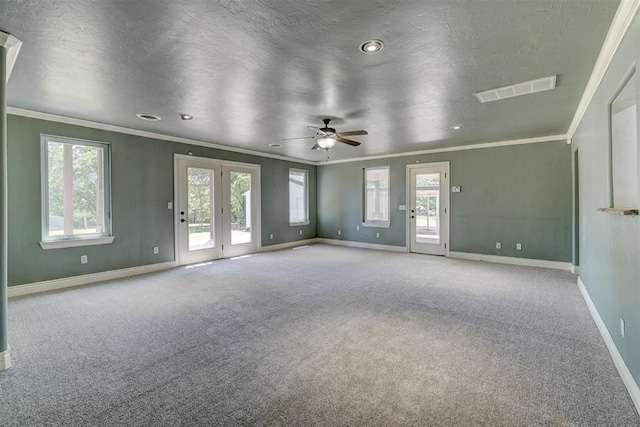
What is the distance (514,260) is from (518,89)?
13.2 feet

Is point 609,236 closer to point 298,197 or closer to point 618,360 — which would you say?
point 618,360

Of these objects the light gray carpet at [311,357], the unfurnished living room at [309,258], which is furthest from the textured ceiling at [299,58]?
the light gray carpet at [311,357]

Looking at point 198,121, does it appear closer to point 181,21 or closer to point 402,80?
point 181,21

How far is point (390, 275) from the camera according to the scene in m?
5.21

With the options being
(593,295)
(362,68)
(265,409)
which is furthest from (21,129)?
(593,295)

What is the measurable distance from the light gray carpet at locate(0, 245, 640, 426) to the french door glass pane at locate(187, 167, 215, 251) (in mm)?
1908

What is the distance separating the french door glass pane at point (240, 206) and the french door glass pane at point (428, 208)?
414 cm

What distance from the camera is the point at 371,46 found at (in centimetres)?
244

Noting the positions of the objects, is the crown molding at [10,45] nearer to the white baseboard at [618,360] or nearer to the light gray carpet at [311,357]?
the light gray carpet at [311,357]

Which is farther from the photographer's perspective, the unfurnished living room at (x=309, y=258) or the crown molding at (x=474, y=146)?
the crown molding at (x=474, y=146)

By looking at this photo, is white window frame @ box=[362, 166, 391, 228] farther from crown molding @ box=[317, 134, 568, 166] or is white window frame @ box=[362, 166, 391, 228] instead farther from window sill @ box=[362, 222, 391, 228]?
crown molding @ box=[317, 134, 568, 166]

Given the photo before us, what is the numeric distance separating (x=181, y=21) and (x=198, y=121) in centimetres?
274

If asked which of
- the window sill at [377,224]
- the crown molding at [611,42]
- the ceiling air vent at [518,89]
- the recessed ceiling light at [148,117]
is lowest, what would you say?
the window sill at [377,224]

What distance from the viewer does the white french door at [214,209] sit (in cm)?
606
